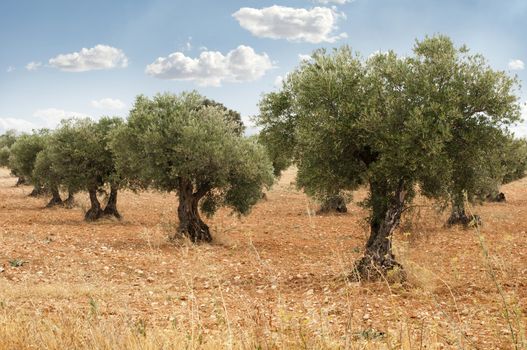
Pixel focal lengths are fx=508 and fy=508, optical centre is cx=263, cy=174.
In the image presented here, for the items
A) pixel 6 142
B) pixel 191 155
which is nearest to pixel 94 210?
pixel 191 155

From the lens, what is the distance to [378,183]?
18812 millimetres

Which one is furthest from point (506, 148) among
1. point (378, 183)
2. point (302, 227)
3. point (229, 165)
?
point (302, 227)

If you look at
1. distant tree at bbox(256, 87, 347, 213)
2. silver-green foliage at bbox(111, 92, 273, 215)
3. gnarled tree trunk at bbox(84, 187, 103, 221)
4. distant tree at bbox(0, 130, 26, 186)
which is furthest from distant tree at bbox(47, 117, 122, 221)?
distant tree at bbox(0, 130, 26, 186)

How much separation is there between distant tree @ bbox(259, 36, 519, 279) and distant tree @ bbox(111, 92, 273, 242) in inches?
339

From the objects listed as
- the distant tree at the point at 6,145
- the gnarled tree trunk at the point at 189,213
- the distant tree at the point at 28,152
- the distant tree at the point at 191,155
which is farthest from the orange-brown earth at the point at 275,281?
the distant tree at the point at 6,145

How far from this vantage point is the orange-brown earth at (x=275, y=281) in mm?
7977

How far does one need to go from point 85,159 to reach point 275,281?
110ft

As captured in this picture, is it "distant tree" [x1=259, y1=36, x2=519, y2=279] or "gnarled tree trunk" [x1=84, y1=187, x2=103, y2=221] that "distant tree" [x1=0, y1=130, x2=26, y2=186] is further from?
"distant tree" [x1=259, y1=36, x2=519, y2=279]

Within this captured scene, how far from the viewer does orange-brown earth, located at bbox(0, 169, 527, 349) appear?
26.2 feet

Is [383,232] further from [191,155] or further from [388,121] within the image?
[191,155]

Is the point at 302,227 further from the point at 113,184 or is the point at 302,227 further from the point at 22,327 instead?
the point at 22,327

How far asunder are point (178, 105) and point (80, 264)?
11.1 meters

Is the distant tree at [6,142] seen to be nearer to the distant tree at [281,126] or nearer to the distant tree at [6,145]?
the distant tree at [6,145]

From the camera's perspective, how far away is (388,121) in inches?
659
